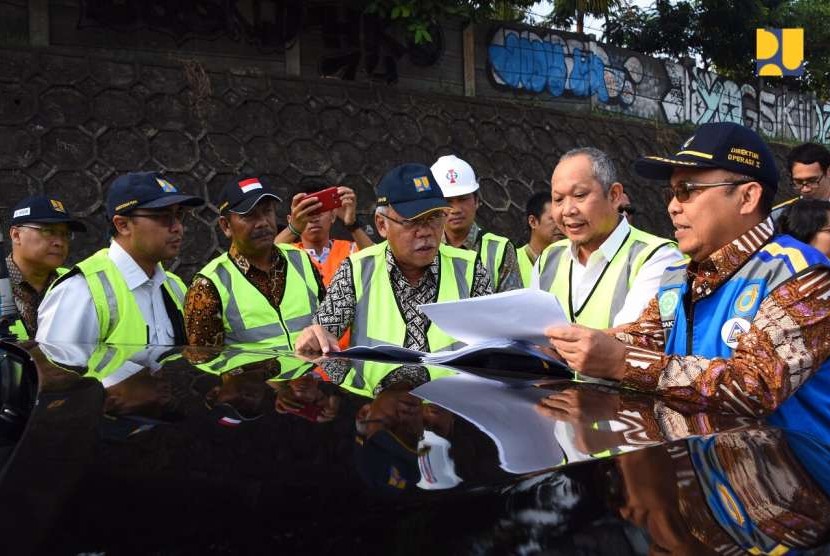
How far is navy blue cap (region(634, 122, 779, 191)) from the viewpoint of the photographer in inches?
84.7

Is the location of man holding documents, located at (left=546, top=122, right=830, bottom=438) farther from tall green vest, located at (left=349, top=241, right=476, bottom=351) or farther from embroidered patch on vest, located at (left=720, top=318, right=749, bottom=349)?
tall green vest, located at (left=349, top=241, right=476, bottom=351)

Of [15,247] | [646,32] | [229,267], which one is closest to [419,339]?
[229,267]

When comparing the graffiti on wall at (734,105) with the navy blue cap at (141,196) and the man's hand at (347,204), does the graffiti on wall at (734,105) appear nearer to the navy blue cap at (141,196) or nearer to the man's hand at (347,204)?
the man's hand at (347,204)

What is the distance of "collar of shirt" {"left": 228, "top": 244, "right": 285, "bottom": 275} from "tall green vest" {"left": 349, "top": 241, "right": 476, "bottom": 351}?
2.58ft

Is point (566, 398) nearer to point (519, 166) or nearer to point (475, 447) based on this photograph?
point (475, 447)

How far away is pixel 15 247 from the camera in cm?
495

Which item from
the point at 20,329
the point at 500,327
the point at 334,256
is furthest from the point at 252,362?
the point at 334,256

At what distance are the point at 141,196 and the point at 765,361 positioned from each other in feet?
8.94

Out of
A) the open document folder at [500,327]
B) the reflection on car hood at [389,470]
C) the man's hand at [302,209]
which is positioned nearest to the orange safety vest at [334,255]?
the man's hand at [302,209]

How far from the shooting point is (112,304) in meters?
3.44

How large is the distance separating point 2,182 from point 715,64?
65.0 feet

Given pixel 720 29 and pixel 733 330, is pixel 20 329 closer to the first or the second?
pixel 733 330

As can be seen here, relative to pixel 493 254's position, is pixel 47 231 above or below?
above

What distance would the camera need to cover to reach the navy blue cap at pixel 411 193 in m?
3.33
